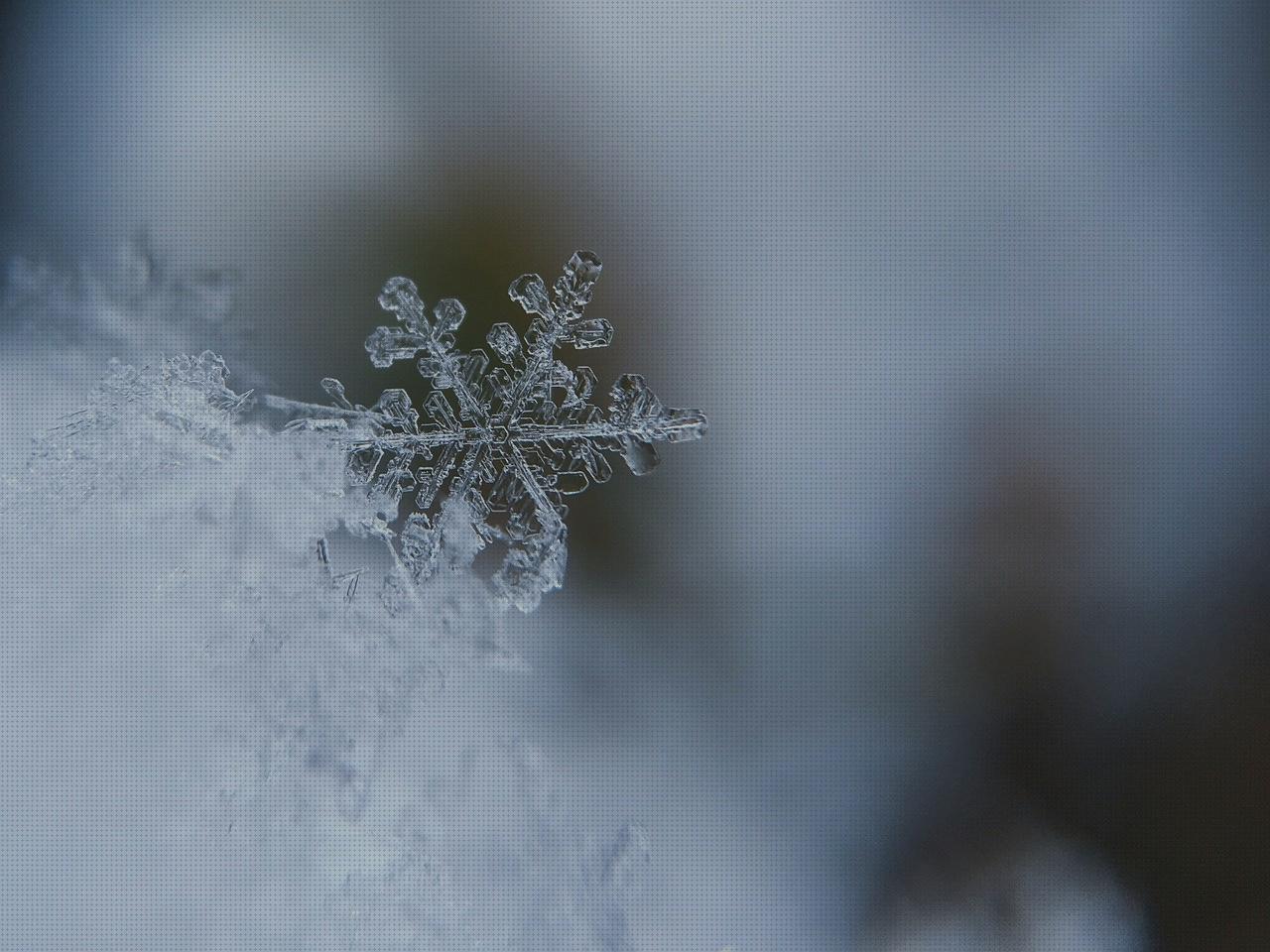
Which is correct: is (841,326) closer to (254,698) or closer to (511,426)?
(511,426)

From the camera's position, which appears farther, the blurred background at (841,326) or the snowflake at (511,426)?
the blurred background at (841,326)

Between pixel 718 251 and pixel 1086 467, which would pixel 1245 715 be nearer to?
pixel 1086 467

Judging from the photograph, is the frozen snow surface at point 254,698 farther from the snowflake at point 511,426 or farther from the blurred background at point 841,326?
the blurred background at point 841,326

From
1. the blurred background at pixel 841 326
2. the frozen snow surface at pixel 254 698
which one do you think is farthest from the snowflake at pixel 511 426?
the blurred background at pixel 841 326

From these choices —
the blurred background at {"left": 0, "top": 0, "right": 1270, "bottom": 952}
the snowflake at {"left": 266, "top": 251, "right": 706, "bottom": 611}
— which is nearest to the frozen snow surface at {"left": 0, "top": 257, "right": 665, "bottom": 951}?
the snowflake at {"left": 266, "top": 251, "right": 706, "bottom": 611}

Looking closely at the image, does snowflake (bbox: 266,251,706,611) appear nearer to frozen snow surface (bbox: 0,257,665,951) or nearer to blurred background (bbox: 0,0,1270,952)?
frozen snow surface (bbox: 0,257,665,951)

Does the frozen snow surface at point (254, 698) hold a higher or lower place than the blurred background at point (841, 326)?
lower
